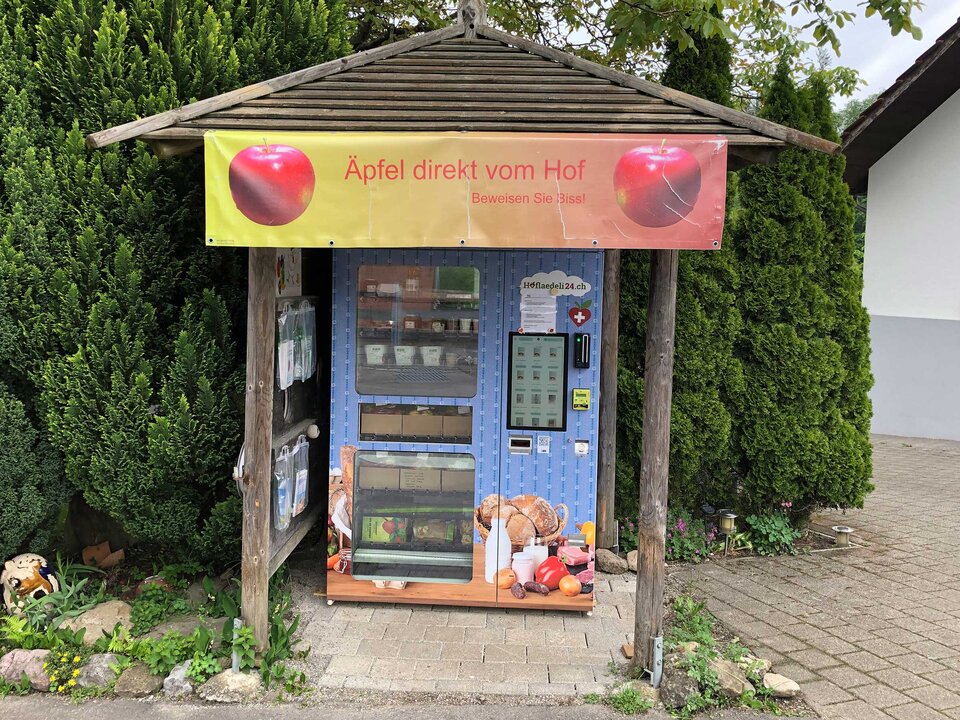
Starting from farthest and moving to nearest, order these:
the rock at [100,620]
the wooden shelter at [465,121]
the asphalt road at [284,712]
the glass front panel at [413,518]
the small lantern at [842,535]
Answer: the small lantern at [842,535] < the glass front panel at [413,518] < the rock at [100,620] < the wooden shelter at [465,121] < the asphalt road at [284,712]

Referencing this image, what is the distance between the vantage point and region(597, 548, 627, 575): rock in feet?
18.5

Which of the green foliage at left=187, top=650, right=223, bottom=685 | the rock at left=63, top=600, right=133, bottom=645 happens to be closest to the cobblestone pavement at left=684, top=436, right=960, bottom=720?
the green foliage at left=187, top=650, right=223, bottom=685

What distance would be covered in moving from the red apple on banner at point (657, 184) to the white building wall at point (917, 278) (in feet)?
28.7

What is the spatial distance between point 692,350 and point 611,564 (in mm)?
A: 1784

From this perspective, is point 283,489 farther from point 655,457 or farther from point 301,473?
point 655,457

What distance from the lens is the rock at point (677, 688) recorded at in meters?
3.85

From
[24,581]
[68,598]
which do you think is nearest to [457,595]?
[68,598]

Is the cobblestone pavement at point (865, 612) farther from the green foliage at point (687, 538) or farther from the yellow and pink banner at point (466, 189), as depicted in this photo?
the yellow and pink banner at point (466, 189)

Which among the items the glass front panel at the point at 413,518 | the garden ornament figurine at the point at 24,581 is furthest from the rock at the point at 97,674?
the glass front panel at the point at 413,518

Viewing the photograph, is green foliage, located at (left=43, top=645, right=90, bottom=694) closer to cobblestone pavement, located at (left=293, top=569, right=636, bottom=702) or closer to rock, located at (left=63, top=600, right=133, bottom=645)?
rock, located at (left=63, top=600, right=133, bottom=645)

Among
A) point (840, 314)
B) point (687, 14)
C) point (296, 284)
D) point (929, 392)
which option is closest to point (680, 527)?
point (840, 314)

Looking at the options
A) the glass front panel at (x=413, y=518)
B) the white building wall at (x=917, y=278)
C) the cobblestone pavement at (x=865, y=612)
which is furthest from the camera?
the white building wall at (x=917, y=278)

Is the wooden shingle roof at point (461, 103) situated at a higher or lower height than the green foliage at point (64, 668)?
higher

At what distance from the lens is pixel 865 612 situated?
5.15 metres
